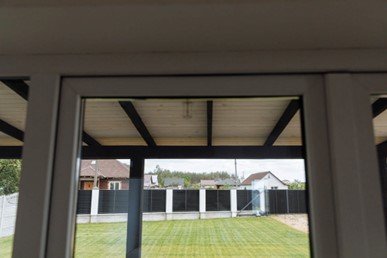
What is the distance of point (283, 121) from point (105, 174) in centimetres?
62

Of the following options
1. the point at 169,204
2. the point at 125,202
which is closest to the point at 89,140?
the point at 125,202

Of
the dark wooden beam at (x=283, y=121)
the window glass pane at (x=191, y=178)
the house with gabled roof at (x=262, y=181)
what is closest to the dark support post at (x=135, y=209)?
the window glass pane at (x=191, y=178)

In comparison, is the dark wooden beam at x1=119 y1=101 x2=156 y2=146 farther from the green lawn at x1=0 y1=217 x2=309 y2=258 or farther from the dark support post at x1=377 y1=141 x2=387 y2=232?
the dark support post at x1=377 y1=141 x2=387 y2=232

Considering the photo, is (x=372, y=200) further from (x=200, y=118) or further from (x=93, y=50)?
(x=93, y=50)

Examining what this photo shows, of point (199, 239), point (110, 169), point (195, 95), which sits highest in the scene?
point (195, 95)

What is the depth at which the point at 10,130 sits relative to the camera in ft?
3.72

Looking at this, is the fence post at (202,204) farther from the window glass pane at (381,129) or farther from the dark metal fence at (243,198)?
the window glass pane at (381,129)

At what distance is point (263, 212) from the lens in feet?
3.66

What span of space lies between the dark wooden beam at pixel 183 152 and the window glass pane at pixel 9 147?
0.02 meters

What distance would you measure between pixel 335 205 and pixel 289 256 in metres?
0.22

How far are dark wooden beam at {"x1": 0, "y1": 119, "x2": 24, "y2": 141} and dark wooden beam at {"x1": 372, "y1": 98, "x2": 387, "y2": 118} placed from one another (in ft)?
3.67

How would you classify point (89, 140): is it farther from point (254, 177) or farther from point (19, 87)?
point (254, 177)

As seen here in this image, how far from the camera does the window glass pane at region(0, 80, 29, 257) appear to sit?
1057mm

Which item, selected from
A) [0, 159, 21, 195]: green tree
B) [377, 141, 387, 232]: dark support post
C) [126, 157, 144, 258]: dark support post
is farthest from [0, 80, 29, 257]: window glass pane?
[377, 141, 387, 232]: dark support post
